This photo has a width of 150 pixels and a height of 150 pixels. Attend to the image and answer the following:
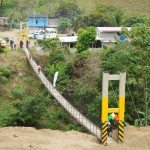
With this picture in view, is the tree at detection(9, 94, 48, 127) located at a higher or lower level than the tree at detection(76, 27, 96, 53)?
lower

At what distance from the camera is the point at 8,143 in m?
17.9

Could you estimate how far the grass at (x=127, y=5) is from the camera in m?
68.2

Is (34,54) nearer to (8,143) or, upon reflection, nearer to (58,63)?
(58,63)

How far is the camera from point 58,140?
18.9m

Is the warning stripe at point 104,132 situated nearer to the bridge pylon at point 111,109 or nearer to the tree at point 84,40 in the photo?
the bridge pylon at point 111,109

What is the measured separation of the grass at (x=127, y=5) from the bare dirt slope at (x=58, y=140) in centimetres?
4916

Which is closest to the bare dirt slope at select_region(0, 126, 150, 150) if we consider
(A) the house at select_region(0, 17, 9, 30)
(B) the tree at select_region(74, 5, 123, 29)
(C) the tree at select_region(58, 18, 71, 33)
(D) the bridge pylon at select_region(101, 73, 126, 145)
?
(D) the bridge pylon at select_region(101, 73, 126, 145)

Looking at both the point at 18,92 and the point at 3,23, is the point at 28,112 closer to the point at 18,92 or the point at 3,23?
the point at 18,92

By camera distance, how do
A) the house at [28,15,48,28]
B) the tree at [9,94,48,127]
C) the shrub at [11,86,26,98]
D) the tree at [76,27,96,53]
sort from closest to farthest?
1. the tree at [9,94,48,127]
2. the shrub at [11,86,26,98]
3. the tree at [76,27,96,53]
4. the house at [28,15,48,28]

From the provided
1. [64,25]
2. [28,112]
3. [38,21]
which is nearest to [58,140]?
[28,112]

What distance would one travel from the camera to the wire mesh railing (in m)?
21.5

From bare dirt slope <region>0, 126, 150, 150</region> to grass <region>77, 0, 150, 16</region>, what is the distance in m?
49.2

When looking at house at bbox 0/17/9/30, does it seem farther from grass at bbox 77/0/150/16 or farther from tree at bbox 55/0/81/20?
grass at bbox 77/0/150/16

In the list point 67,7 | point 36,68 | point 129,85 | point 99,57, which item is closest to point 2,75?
point 36,68
